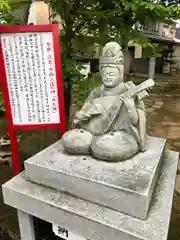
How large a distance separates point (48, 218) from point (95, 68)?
650 centimetres

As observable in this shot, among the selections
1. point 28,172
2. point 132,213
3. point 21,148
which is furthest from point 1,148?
point 132,213

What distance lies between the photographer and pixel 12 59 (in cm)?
183

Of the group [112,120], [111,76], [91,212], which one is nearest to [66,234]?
[91,212]

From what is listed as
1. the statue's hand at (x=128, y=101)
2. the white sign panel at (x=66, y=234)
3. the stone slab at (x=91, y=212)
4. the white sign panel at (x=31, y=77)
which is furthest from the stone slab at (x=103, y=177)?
the white sign panel at (x=31, y=77)

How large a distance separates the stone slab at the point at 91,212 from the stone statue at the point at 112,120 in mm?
291

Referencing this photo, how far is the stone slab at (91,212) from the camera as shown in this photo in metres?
1.14

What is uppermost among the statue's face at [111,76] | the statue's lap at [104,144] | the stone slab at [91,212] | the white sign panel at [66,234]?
the statue's face at [111,76]

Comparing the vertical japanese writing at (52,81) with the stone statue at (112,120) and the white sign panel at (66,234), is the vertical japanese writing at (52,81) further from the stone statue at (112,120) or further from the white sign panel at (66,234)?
the white sign panel at (66,234)

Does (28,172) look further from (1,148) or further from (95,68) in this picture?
(95,68)

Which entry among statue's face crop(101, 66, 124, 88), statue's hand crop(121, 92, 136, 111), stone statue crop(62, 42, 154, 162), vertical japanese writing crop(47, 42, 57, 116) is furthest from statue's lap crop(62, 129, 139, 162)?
vertical japanese writing crop(47, 42, 57, 116)

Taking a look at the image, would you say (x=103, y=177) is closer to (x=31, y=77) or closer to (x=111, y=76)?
(x=111, y=76)

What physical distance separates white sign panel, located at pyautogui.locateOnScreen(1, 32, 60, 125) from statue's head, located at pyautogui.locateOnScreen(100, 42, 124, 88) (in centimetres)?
49

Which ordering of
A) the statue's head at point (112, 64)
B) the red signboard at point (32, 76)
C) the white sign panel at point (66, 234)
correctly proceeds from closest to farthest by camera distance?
the white sign panel at point (66, 234) → the statue's head at point (112, 64) → the red signboard at point (32, 76)

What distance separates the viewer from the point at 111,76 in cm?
152
